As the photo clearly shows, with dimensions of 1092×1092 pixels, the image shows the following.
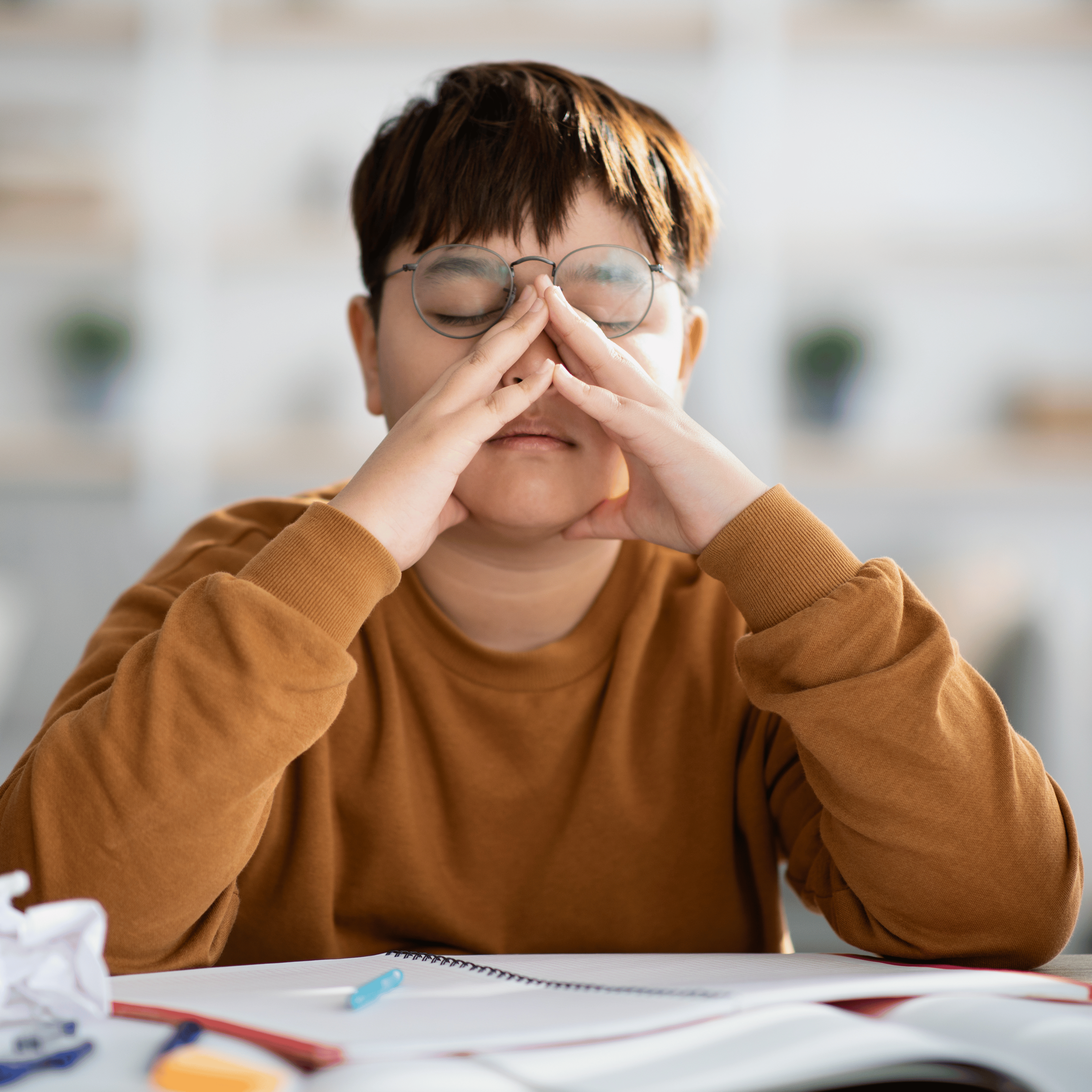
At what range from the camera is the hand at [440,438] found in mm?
814

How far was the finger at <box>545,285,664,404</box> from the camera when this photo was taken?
89 centimetres

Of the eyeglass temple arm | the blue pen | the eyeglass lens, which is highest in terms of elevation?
the eyeglass temple arm

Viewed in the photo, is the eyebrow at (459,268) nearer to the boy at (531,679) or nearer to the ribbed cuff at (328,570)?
the boy at (531,679)

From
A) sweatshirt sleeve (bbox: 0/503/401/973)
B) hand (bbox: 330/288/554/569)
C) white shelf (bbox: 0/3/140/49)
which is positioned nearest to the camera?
sweatshirt sleeve (bbox: 0/503/401/973)

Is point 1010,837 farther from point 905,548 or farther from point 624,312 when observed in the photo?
point 905,548

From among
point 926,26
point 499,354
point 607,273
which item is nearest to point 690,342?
point 607,273

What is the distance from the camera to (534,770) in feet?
3.21

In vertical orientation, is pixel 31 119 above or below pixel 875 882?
above

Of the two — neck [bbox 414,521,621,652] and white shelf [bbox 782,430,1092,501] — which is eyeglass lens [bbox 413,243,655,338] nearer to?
neck [bbox 414,521,621,652]

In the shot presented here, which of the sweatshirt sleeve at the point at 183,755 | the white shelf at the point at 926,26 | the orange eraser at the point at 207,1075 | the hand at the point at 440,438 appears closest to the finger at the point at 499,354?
the hand at the point at 440,438

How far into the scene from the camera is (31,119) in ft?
Result: 8.03

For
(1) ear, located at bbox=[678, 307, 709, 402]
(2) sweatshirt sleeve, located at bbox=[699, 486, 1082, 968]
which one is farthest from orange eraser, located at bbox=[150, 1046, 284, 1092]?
(1) ear, located at bbox=[678, 307, 709, 402]

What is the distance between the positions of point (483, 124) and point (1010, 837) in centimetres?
73

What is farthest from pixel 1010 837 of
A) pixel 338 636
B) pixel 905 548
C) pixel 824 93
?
pixel 824 93
